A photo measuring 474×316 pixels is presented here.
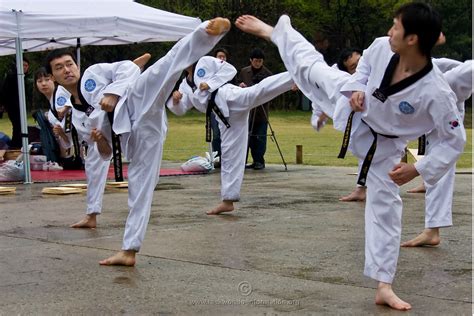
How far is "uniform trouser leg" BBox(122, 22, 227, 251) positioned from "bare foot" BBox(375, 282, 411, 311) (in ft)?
5.80

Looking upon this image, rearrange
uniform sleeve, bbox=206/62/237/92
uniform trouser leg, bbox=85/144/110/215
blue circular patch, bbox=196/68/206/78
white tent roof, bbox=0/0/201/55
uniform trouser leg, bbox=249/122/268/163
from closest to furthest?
uniform trouser leg, bbox=85/144/110/215 < uniform sleeve, bbox=206/62/237/92 < blue circular patch, bbox=196/68/206/78 < white tent roof, bbox=0/0/201/55 < uniform trouser leg, bbox=249/122/268/163

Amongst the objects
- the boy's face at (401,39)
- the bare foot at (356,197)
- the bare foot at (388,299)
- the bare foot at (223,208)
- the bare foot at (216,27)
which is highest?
the bare foot at (216,27)

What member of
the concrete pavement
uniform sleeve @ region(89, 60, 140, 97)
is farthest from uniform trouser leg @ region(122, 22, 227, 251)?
the concrete pavement

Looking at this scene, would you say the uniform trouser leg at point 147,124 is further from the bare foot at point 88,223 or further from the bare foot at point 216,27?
the bare foot at point 88,223

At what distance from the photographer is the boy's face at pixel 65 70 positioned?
20.4 ft

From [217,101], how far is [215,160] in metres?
5.78

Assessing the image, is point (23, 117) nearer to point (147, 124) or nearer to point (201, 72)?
point (201, 72)

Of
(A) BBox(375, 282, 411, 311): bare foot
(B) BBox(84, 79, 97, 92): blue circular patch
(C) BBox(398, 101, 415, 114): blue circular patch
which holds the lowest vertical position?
(A) BBox(375, 282, 411, 311): bare foot

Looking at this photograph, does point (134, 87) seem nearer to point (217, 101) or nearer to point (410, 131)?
point (410, 131)

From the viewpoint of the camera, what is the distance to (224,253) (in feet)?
18.7

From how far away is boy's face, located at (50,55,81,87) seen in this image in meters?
6.22

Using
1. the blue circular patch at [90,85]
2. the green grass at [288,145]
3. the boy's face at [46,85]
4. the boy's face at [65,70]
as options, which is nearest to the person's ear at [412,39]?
the blue circular patch at [90,85]

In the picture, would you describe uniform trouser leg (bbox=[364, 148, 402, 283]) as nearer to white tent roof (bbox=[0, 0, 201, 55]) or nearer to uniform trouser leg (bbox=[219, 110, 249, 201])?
uniform trouser leg (bbox=[219, 110, 249, 201])

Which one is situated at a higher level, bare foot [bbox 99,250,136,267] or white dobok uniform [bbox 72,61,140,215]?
white dobok uniform [bbox 72,61,140,215]
